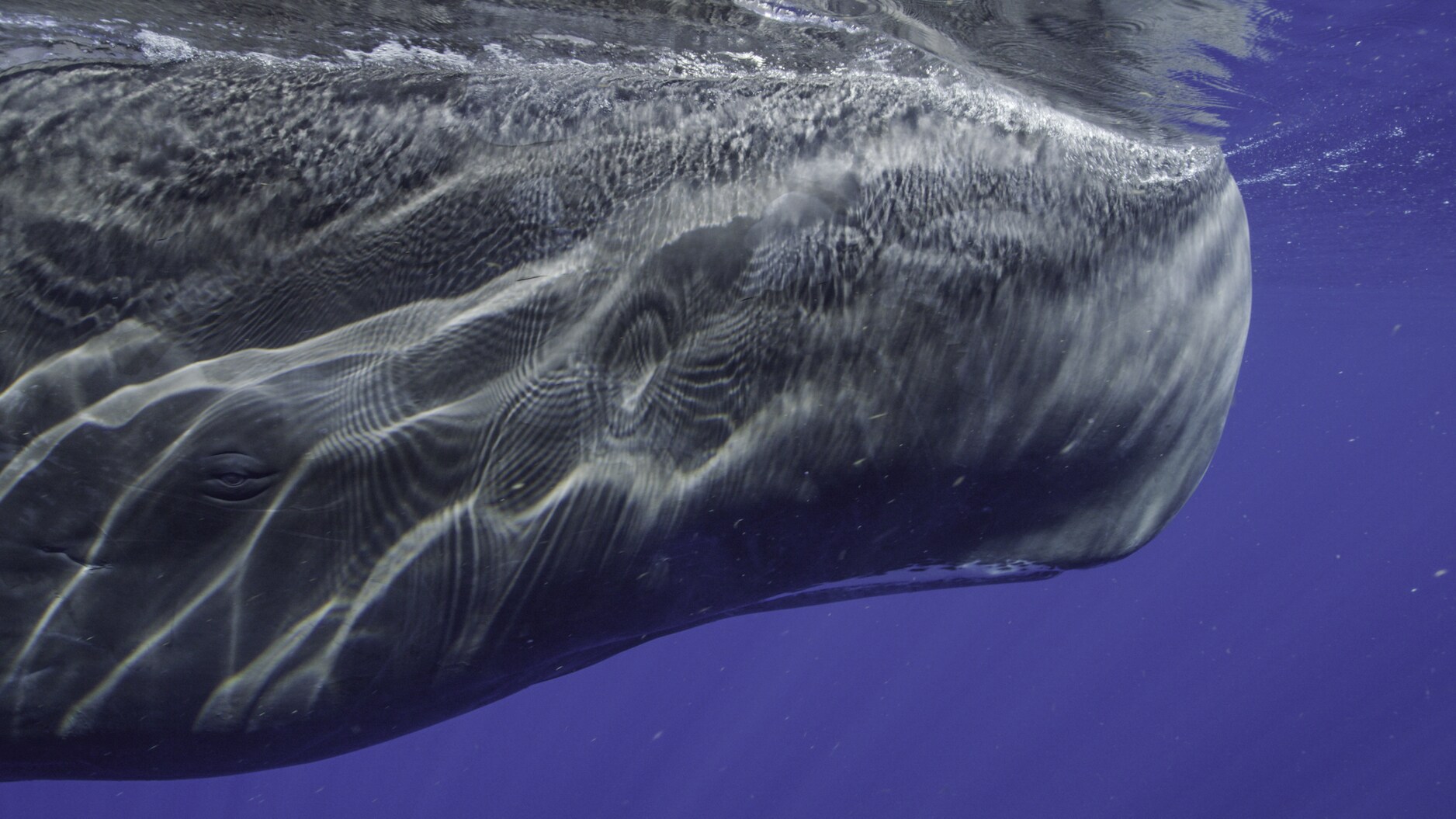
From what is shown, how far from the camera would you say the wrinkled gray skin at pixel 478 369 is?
5.82 ft

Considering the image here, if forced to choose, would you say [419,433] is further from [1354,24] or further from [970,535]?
[1354,24]

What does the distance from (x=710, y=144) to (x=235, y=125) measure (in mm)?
1177

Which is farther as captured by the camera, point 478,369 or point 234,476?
point 478,369

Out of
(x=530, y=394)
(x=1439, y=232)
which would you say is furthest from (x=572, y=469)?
(x=1439, y=232)

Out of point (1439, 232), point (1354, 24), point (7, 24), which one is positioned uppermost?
point (1354, 24)

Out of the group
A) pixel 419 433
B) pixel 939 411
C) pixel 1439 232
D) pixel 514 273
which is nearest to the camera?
pixel 419 433

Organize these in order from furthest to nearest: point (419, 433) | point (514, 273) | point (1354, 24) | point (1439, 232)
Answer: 1. point (1439, 232)
2. point (1354, 24)
3. point (514, 273)
4. point (419, 433)

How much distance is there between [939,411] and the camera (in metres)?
2.12

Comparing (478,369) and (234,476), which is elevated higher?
(478,369)

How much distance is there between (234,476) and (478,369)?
565 mm

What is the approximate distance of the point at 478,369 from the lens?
1.91 m

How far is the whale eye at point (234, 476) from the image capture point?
1759 mm

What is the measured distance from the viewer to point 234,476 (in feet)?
5.79

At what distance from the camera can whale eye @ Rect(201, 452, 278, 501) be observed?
Answer: 5.77 ft
